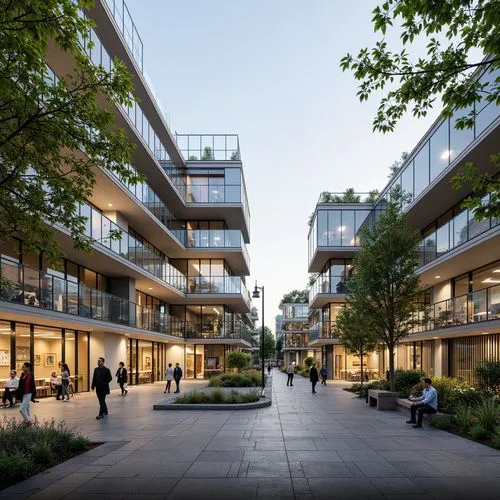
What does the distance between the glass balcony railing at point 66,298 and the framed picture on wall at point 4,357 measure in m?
2.67

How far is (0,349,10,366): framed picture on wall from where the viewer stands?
63.1ft

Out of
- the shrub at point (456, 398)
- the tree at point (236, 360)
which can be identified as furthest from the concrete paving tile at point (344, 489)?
the tree at point (236, 360)

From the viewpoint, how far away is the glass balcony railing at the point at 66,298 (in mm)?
15836

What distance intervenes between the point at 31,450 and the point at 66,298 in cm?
1204

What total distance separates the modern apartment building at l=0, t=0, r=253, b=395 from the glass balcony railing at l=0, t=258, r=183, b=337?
0.05m

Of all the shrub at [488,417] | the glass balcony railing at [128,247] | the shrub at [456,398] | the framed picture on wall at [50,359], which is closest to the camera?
the shrub at [488,417]

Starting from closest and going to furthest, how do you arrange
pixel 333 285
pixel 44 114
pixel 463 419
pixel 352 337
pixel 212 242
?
pixel 44 114, pixel 463 419, pixel 352 337, pixel 212 242, pixel 333 285

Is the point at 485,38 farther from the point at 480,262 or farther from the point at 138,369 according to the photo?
the point at 138,369

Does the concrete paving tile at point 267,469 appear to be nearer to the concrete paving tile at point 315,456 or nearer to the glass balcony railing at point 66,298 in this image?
the concrete paving tile at point 315,456

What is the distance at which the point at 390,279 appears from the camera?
20094 mm

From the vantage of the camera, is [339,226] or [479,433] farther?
[339,226]

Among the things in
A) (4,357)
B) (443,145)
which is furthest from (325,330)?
(4,357)

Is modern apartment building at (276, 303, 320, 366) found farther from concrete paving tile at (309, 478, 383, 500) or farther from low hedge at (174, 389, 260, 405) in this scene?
concrete paving tile at (309, 478, 383, 500)

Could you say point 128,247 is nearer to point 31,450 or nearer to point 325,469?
point 31,450
